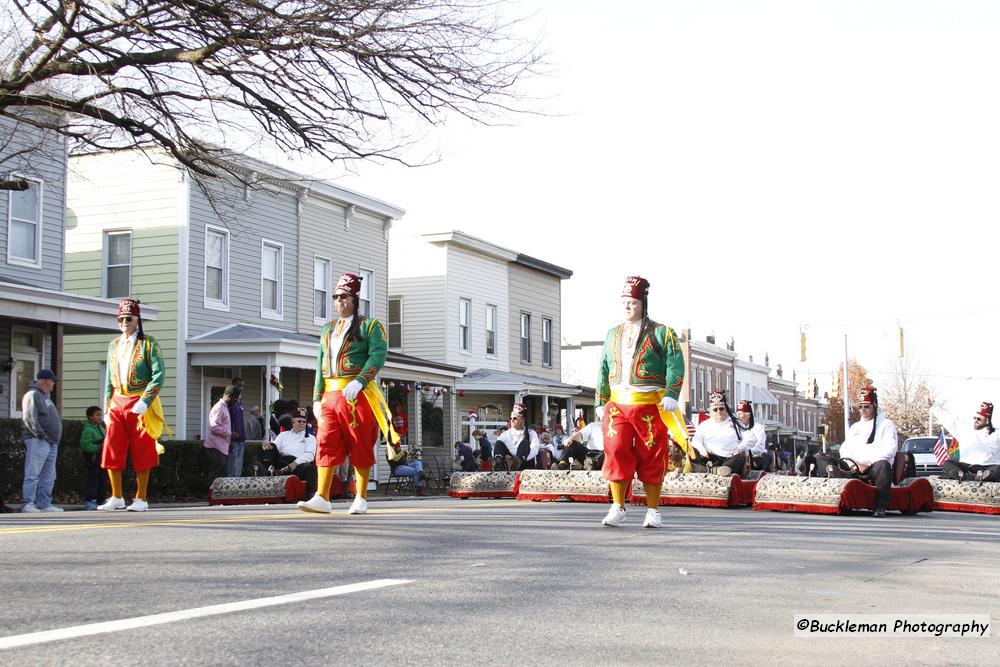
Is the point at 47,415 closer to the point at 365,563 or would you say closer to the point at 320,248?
the point at 365,563

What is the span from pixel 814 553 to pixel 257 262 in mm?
22784

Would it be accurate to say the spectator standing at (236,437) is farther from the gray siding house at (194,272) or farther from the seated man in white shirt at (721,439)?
the seated man in white shirt at (721,439)

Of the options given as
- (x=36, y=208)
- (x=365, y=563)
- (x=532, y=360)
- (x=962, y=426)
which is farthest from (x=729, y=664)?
(x=532, y=360)

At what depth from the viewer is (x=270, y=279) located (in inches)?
1177

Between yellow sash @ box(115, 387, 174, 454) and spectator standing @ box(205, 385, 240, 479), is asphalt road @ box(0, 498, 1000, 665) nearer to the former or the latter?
yellow sash @ box(115, 387, 174, 454)

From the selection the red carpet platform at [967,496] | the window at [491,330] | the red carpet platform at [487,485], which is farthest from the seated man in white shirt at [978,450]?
the window at [491,330]

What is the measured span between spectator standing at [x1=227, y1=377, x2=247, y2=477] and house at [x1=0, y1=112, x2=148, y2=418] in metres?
3.91

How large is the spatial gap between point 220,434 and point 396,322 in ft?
64.8

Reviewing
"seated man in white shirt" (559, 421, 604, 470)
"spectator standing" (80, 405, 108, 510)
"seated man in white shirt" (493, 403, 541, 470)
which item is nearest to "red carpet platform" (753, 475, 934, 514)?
"seated man in white shirt" (559, 421, 604, 470)

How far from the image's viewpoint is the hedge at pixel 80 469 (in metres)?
16.5

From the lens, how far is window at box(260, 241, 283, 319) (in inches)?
1164

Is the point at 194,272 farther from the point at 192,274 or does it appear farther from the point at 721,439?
the point at 721,439

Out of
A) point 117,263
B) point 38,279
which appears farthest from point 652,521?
point 117,263

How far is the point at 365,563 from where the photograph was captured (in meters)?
6.61
